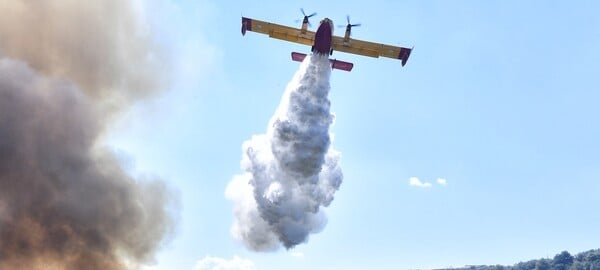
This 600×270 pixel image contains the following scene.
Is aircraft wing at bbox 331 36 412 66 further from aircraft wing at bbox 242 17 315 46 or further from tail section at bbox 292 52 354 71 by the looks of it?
aircraft wing at bbox 242 17 315 46

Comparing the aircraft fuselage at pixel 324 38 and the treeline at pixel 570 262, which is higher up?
the treeline at pixel 570 262

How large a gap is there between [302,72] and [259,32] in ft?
16.0

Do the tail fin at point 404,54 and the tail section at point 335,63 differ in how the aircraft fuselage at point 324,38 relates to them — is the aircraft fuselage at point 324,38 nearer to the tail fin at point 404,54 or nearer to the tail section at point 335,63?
the tail section at point 335,63

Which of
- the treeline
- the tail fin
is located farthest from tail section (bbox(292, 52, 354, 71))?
the treeline

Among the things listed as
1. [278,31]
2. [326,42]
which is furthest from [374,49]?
[278,31]

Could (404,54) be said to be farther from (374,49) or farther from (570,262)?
(570,262)

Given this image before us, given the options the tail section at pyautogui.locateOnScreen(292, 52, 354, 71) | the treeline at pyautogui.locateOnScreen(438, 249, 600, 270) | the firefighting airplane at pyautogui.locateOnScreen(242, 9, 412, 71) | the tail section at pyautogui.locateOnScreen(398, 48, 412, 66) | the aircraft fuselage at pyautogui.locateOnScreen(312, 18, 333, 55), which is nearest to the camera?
the aircraft fuselage at pyautogui.locateOnScreen(312, 18, 333, 55)

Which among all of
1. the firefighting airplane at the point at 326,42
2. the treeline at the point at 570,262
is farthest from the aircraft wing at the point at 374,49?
the treeline at the point at 570,262

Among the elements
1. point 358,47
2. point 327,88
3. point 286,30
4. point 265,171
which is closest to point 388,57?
point 358,47

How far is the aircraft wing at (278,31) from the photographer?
46281 mm

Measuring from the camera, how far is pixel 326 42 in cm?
4503

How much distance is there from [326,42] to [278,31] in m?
4.53

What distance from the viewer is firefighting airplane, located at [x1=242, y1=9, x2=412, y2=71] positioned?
45469mm

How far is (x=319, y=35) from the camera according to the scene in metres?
44.4
